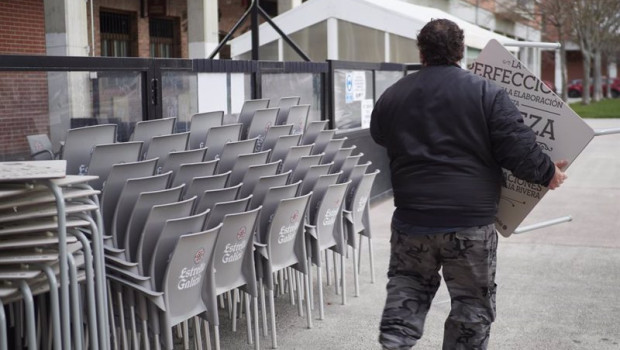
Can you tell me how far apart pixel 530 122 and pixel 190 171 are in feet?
6.39

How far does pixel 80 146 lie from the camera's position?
16.7ft

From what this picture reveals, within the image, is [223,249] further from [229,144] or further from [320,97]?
[320,97]

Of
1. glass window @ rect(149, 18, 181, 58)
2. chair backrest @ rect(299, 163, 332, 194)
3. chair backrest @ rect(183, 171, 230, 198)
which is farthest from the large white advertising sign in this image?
glass window @ rect(149, 18, 181, 58)

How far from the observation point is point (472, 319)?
4.23 meters

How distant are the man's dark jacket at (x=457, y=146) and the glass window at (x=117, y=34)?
1553cm

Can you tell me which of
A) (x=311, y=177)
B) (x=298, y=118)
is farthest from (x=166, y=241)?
(x=298, y=118)

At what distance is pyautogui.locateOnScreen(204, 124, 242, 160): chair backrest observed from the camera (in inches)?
233

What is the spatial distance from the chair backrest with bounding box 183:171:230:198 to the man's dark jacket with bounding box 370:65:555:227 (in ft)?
4.37

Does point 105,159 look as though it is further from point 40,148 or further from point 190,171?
point 40,148

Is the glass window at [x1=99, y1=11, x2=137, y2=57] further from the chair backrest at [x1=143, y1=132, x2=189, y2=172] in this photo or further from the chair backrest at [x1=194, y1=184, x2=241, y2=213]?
the chair backrest at [x1=194, y1=184, x2=241, y2=213]

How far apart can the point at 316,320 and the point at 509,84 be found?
219 cm

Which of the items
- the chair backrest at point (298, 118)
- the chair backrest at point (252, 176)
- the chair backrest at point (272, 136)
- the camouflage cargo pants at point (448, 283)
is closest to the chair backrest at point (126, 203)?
the chair backrest at point (252, 176)

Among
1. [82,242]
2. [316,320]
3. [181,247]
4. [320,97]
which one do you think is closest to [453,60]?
[181,247]

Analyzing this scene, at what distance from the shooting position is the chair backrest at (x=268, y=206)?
5.59 metres
